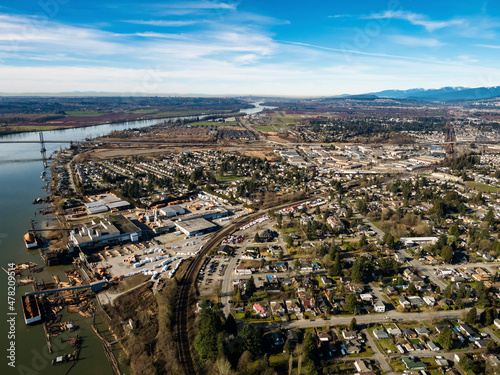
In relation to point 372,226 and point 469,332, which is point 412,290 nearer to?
point 469,332

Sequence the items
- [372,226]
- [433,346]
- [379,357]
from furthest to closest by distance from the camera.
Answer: [372,226] < [433,346] < [379,357]

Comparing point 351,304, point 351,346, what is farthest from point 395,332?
point 351,346

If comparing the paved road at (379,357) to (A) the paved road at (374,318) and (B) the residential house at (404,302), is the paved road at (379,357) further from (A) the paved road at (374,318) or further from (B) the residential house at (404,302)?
(B) the residential house at (404,302)

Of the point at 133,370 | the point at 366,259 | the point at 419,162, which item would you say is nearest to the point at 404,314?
the point at 366,259

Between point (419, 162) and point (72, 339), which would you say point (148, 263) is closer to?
point (72, 339)

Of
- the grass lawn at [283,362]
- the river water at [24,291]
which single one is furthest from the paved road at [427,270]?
the river water at [24,291]
